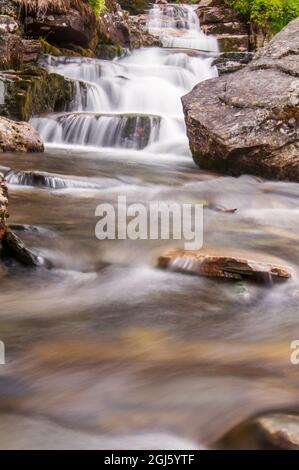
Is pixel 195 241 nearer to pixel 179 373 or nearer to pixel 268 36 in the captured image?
pixel 179 373

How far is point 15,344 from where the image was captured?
9.71 ft

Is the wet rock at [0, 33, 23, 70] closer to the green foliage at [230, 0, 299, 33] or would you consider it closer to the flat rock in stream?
Answer: the flat rock in stream

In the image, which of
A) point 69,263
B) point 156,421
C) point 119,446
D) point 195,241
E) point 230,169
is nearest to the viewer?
point 119,446

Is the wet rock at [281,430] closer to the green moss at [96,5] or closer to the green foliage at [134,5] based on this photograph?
the green moss at [96,5]

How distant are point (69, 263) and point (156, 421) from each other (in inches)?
84.3

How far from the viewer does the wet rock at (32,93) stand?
10055 mm

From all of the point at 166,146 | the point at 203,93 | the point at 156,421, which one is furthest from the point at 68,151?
the point at 156,421

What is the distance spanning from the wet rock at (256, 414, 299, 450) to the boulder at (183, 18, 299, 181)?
554 cm

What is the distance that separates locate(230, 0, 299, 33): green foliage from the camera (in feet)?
59.9

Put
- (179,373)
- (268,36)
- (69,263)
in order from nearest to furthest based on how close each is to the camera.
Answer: (179,373), (69,263), (268,36)

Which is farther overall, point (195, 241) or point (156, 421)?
point (195, 241)

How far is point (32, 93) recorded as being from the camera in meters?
10.5

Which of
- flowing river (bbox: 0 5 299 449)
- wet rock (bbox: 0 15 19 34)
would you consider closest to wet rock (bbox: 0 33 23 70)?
wet rock (bbox: 0 15 19 34)
